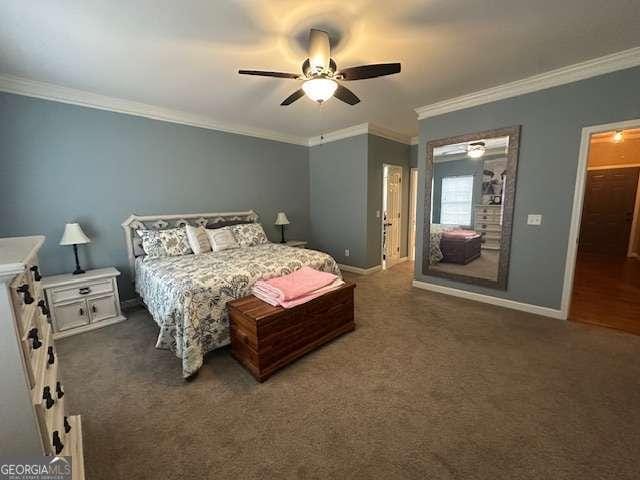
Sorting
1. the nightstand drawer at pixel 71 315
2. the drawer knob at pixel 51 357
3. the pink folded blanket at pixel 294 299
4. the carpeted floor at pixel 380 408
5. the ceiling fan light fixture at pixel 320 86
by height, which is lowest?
the carpeted floor at pixel 380 408

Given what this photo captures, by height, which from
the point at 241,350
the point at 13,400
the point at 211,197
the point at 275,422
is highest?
the point at 211,197

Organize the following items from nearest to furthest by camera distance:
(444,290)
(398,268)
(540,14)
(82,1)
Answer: (82,1)
(540,14)
(444,290)
(398,268)

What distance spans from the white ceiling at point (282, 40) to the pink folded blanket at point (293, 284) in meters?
2.06

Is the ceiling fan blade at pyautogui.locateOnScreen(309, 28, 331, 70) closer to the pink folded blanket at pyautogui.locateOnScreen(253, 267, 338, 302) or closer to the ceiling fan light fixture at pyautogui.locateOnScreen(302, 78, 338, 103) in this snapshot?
the ceiling fan light fixture at pyautogui.locateOnScreen(302, 78, 338, 103)

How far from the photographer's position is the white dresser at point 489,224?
3.36 metres

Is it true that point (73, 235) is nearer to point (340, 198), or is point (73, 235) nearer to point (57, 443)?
point (57, 443)

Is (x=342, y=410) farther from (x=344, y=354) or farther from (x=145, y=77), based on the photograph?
(x=145, y=77)

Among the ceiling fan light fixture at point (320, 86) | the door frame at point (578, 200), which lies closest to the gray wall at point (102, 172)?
the ceiling fan light fixture at point (320, 86)

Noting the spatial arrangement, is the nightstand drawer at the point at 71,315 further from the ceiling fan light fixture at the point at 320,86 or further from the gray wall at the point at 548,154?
the gray wall at the point at 548,154

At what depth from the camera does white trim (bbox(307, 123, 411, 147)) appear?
14.6 feet

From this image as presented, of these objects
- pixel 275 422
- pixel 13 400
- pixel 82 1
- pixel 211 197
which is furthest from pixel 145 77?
pixel 275 422

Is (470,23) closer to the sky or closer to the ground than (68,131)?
closer to the sky

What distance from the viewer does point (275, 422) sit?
1.70 metres

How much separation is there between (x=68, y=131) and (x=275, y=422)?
3.80 metres
